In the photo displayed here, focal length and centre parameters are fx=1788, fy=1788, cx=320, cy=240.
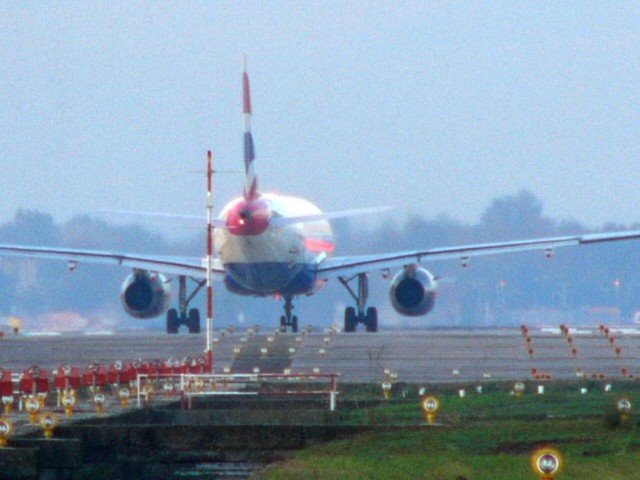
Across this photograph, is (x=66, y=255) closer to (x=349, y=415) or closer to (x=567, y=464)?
(x=349, y=415)

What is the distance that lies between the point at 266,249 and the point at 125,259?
307 inches

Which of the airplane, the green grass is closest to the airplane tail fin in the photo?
the airplane

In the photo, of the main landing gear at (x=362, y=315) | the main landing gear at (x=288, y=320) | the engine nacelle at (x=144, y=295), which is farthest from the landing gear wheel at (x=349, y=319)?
the engine nacelle at (x=144, y=295)

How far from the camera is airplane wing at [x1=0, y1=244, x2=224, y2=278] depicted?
63.3 meters

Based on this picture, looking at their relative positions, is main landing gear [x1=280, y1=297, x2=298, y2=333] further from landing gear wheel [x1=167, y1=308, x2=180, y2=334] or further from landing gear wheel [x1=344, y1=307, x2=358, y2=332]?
landing gear wheel [x1=167, y1=308, x2=180, y2=334]

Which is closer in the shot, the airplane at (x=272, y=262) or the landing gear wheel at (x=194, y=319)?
the airplane at (x=272, y=262)

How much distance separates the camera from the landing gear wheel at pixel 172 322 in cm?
6294

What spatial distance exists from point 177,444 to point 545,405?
857cm

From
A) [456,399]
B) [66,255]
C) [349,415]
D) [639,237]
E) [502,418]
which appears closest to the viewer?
[502,418]

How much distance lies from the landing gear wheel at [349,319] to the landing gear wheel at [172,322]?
6.06 meters

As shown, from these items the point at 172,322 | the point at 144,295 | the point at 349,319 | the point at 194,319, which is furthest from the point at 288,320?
the point at 144,295

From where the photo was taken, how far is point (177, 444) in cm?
2130

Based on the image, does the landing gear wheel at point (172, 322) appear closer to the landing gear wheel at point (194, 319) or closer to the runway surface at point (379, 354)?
the landing gear wheel at point (194, 319)

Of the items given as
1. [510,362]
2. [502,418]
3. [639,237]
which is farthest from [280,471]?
[639,237]
